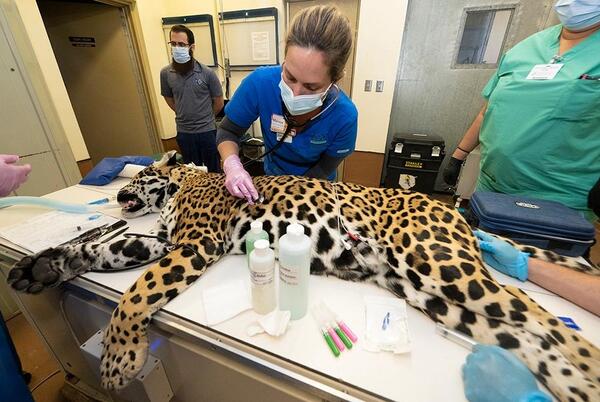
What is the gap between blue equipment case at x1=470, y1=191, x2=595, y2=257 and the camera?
1062mm

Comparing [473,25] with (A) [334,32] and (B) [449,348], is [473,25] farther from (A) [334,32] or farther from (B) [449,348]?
(B) [449,348]

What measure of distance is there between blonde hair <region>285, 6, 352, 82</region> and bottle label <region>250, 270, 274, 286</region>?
81 centimetres

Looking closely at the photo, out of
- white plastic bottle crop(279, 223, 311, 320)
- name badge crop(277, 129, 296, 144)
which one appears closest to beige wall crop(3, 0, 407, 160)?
name badge crop(277, 129, 296, 144)

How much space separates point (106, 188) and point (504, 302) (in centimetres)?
212

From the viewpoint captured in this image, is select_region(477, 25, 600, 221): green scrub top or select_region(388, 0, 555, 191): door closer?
select_region(477, 25, 600, 221): green scrub top

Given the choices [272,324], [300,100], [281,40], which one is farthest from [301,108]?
[281,40]

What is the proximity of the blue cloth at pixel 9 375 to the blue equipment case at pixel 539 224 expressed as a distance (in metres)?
1.97

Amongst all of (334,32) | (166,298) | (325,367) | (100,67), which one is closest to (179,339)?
(166,298)

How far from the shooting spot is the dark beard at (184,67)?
8.81ft

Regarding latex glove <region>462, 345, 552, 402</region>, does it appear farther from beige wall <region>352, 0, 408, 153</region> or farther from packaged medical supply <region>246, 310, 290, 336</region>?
beige wall <region>352, 0, 408, 153</region>

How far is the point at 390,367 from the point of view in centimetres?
69

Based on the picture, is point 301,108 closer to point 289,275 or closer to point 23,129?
point 289,275

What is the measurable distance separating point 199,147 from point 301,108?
2267 mm

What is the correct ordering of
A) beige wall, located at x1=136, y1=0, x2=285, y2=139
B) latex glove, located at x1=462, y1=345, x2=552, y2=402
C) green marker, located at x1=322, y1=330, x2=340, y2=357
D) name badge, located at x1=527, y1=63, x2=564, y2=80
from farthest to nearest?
1. beige wall, located at x1=136, y1=0, x2=285, y2=139
2. name badge, located at x1=527, y1=63, x2=564, y2=80
3. green marker, located at x1=322, y1=330, x2=340, y2=357
4. latex glove, located at x1=462, y1=345, x2=552, y2=402
